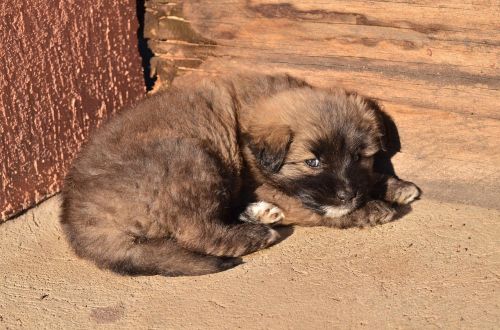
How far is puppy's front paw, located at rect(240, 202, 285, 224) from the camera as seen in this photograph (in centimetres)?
470

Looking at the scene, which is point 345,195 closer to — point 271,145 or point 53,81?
point 271,145

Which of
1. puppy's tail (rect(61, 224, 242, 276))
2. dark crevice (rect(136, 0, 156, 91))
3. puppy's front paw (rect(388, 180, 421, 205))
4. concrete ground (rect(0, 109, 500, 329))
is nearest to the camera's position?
concrete ground (rect(0, 109, 500, 329))

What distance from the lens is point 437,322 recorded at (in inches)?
142

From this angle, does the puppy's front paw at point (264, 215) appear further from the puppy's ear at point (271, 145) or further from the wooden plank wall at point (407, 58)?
the wooden plank wall at point (407, 58)

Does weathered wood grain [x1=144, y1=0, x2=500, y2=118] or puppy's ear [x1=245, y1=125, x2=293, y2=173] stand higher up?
weathered wood grain [x1=144, y1=0, x2=500, y2=118]

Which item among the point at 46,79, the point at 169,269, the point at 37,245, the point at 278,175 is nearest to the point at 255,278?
the point at 169,269

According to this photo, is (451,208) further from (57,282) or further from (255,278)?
(57,282)

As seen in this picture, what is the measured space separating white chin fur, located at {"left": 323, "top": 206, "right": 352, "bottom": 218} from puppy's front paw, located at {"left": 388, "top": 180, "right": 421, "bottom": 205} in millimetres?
444

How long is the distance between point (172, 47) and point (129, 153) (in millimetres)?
1360

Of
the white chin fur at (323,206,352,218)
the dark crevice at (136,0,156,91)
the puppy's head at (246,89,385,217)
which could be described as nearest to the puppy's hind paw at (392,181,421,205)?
the puppy's head at (246,89,385,217)

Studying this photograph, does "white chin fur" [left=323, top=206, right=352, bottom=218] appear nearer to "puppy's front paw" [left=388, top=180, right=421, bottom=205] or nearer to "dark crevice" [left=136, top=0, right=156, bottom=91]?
"puppy's front paw" [left=388, top=180, right=421, bottom=205]

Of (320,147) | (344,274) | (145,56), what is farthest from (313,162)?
(145,56)

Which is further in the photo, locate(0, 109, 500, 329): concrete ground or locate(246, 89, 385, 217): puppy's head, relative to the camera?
locate(246, 89, 385, 217): puppy's head

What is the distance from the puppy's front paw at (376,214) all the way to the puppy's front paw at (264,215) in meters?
0.50
